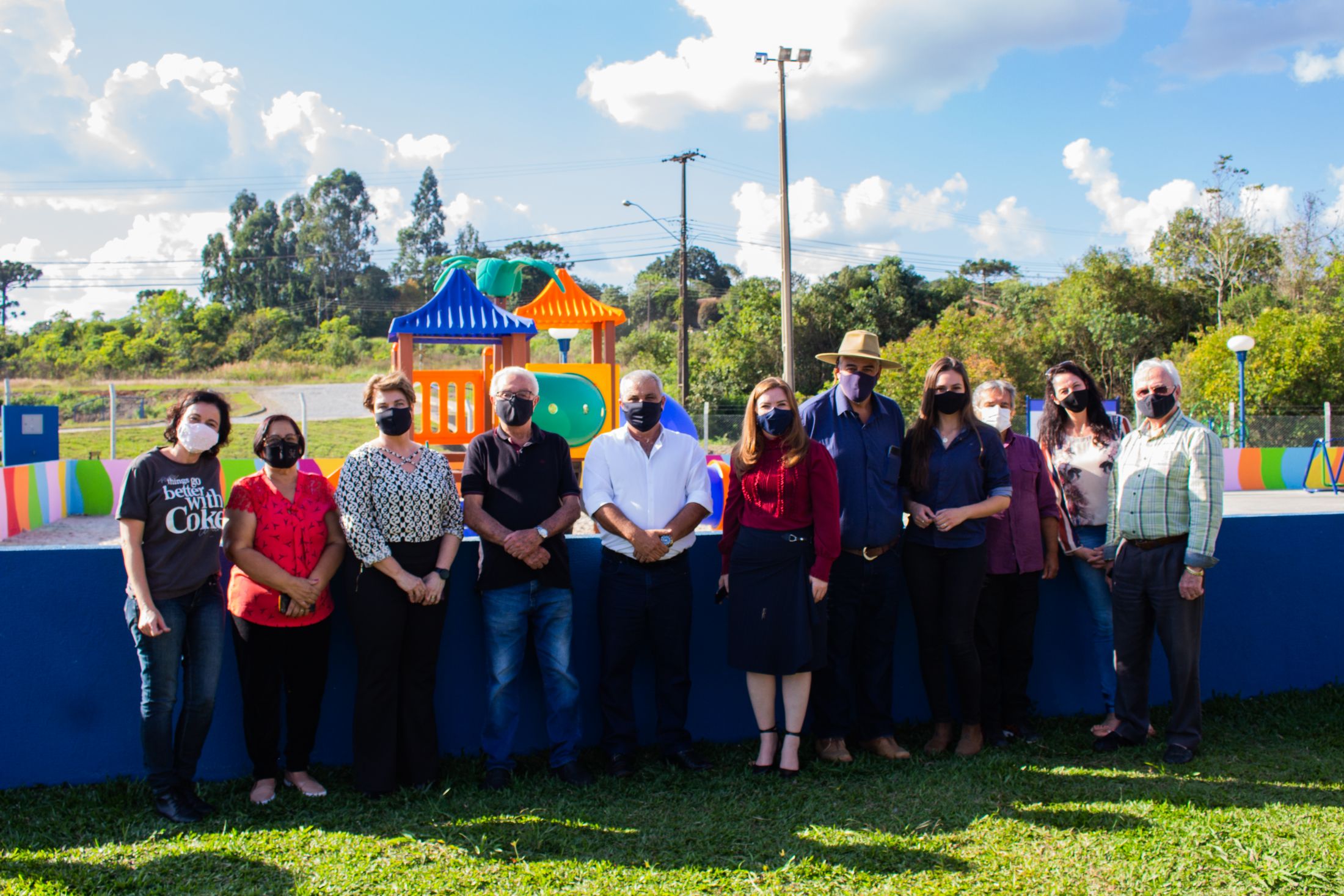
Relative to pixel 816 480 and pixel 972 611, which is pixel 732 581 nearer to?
pixel 816 480

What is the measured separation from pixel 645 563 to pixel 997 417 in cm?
207

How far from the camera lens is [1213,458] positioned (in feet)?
13.5

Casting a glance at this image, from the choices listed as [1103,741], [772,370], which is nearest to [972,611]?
[1103,741]

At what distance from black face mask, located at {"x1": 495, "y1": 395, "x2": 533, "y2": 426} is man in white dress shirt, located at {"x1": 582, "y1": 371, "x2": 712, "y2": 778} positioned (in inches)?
13.5

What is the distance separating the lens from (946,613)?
4.32 m

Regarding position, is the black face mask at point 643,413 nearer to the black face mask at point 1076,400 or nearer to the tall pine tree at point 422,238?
the black face mask at point 1076,400

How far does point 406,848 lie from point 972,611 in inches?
107

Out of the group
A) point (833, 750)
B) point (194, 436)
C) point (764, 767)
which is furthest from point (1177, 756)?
point (194, 436)

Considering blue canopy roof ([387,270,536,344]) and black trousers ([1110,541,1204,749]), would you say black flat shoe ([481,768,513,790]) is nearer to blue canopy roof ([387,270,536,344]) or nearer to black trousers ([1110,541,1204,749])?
black trousers ([1110,541,1204,749])

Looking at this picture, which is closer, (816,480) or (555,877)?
(555,877)

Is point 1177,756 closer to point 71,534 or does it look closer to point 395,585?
point 395,585

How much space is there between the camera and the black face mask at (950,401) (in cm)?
434

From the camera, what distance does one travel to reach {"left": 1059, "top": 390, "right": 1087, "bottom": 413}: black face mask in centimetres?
470

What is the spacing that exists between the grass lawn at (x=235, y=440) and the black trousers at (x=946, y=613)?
67.3 ft
